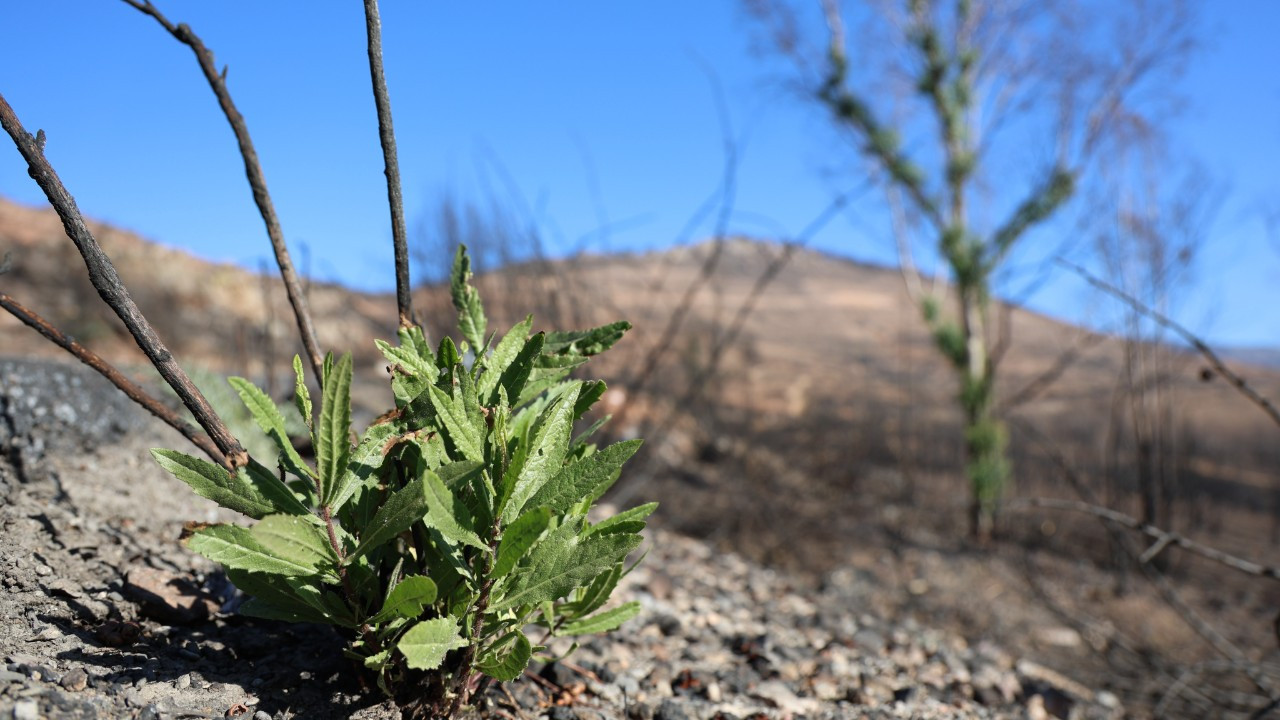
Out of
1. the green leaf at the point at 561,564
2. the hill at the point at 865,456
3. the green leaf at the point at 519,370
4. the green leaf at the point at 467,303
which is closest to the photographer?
the green leaf at the point at 561,564

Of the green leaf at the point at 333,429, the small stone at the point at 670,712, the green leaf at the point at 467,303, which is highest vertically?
the green leaf at the point at 467,303

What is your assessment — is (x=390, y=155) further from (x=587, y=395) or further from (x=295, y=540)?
(x=295, y=540)

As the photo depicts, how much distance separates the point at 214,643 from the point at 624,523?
827mm

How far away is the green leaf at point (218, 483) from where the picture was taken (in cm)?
119

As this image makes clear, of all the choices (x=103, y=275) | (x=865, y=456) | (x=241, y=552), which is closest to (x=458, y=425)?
(x=241, y=552)

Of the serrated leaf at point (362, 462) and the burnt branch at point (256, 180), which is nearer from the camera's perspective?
the serrated leaf at point (362, 462)

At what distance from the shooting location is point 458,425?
4.06ft

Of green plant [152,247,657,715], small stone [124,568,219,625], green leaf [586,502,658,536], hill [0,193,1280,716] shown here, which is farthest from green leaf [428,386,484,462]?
hill [0,193,1280,716]

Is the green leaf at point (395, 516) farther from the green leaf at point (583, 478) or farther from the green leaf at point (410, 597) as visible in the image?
the green leaf at point (583, 478)

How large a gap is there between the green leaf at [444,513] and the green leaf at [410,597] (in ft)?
0.23

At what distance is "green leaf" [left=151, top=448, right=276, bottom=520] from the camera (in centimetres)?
119

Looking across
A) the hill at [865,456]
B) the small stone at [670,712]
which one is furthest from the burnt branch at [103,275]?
the hill at [865,456]

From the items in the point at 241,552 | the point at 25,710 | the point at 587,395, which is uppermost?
the point at 587,395

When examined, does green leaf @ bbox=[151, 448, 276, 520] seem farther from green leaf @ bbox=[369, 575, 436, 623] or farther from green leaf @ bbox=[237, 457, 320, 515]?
green leaf @ bbox=[369, 575, 436, 623]
